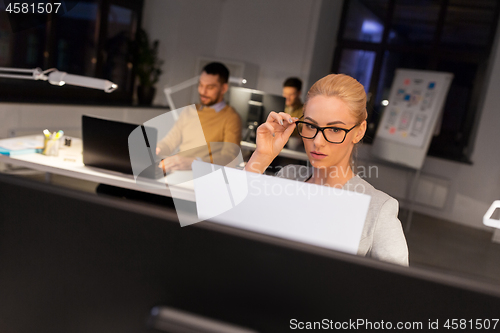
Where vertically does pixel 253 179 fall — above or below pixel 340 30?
below

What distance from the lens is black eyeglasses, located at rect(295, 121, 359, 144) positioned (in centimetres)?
93

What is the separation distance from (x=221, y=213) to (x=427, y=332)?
26 cm

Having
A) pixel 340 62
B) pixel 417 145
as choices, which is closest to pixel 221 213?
pixel 417 145

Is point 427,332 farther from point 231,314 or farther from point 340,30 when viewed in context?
point 340,30

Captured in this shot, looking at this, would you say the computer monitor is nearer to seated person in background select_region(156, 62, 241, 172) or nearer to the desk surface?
seated person in background select_region(156, 62, 241, 172)

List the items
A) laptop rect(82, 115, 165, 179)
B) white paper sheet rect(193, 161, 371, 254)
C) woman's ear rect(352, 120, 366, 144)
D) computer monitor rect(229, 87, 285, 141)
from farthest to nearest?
computer monitor rect(229, 87, 285, 141)
laptop rect(82, 115, 165, 179)
woman's ear rect(352, 120, 366, 144)
white paper sheet rect(193, 161, 371, 254)

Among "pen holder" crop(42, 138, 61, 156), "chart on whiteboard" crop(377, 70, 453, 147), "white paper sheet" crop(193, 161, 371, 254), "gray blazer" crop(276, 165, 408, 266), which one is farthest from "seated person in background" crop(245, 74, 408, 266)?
"chart on whiteboard" crop(377, 70, 453, 147)

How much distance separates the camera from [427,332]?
0.38 metres

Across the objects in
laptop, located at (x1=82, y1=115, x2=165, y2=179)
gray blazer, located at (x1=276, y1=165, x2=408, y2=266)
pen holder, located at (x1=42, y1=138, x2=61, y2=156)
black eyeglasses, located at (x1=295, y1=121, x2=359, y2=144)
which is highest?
black eyeglasses, located at (x1=295, y1=121, x2=359, y2=144)

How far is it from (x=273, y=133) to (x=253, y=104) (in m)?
2.57

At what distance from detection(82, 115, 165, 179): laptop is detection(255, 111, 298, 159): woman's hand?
1111mm

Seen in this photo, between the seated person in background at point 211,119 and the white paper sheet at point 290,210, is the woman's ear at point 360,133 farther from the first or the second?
the seated person in background at point 211,119

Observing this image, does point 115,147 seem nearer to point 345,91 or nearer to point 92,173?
point 92,173

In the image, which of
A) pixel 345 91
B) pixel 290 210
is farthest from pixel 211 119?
pixel 290 210
